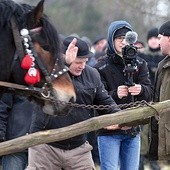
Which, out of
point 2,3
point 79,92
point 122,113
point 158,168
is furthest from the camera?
point 158,168

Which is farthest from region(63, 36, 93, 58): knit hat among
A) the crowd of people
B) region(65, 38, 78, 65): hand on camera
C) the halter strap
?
the halter strap

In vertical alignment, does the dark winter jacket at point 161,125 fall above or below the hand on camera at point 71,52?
below

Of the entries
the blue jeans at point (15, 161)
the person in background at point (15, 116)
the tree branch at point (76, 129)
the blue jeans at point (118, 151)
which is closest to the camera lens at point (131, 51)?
the blue jeans at point (118, 151)

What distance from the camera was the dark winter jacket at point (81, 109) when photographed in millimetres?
6461

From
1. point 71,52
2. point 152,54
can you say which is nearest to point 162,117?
point 71,52

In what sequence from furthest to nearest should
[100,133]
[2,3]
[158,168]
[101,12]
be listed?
[101,12], [158,168], [100,133], [2,3]

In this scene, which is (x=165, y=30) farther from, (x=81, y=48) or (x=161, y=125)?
(x=81, y=48)

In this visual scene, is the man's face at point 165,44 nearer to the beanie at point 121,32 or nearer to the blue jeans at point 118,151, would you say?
the beanie at point 121,32

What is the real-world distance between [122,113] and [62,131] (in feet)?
1.81

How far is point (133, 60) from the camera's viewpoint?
691 centimetres

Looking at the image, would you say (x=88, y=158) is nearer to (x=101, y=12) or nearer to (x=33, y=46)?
(x=33, y=46)

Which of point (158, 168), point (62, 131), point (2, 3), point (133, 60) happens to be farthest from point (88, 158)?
point (158, 168)

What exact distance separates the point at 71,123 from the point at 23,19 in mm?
1668

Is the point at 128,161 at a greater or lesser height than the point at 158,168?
greater
